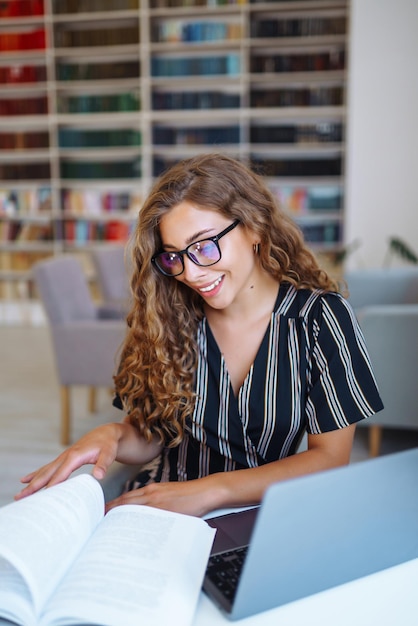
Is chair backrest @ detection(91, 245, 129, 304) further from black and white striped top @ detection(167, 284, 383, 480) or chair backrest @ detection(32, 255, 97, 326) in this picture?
black and white striped top @ detection(167, 284, 383, 480)

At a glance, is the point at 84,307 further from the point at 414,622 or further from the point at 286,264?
the point at 414,622

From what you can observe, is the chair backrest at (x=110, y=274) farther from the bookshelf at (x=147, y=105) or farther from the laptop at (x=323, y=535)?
the laptop at (x=323, y=535)

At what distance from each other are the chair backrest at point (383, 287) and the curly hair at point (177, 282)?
7.41ft

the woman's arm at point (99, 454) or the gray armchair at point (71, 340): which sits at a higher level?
the woman's arm at point (99, 454)

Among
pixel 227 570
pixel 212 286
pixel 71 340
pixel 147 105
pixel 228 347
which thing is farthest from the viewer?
pixel 147 105

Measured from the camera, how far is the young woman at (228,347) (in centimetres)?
115

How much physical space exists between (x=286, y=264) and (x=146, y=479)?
1.71ft

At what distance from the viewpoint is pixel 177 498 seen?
958 millimetres

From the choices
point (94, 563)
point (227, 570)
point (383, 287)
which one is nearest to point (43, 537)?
point (94, 563)

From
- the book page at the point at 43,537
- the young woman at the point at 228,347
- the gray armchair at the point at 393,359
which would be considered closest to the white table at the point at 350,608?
the book page at the point at 43,537

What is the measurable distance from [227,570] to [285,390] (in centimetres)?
51

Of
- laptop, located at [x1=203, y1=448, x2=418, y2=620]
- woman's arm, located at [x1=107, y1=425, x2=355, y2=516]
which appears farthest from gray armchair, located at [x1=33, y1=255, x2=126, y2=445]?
laptop, located at [x1=203, y1=448, x2=418, y2=620]

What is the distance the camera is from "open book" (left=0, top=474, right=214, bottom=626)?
25.4 inches

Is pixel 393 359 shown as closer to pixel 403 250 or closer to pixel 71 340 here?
pixel 71 340
